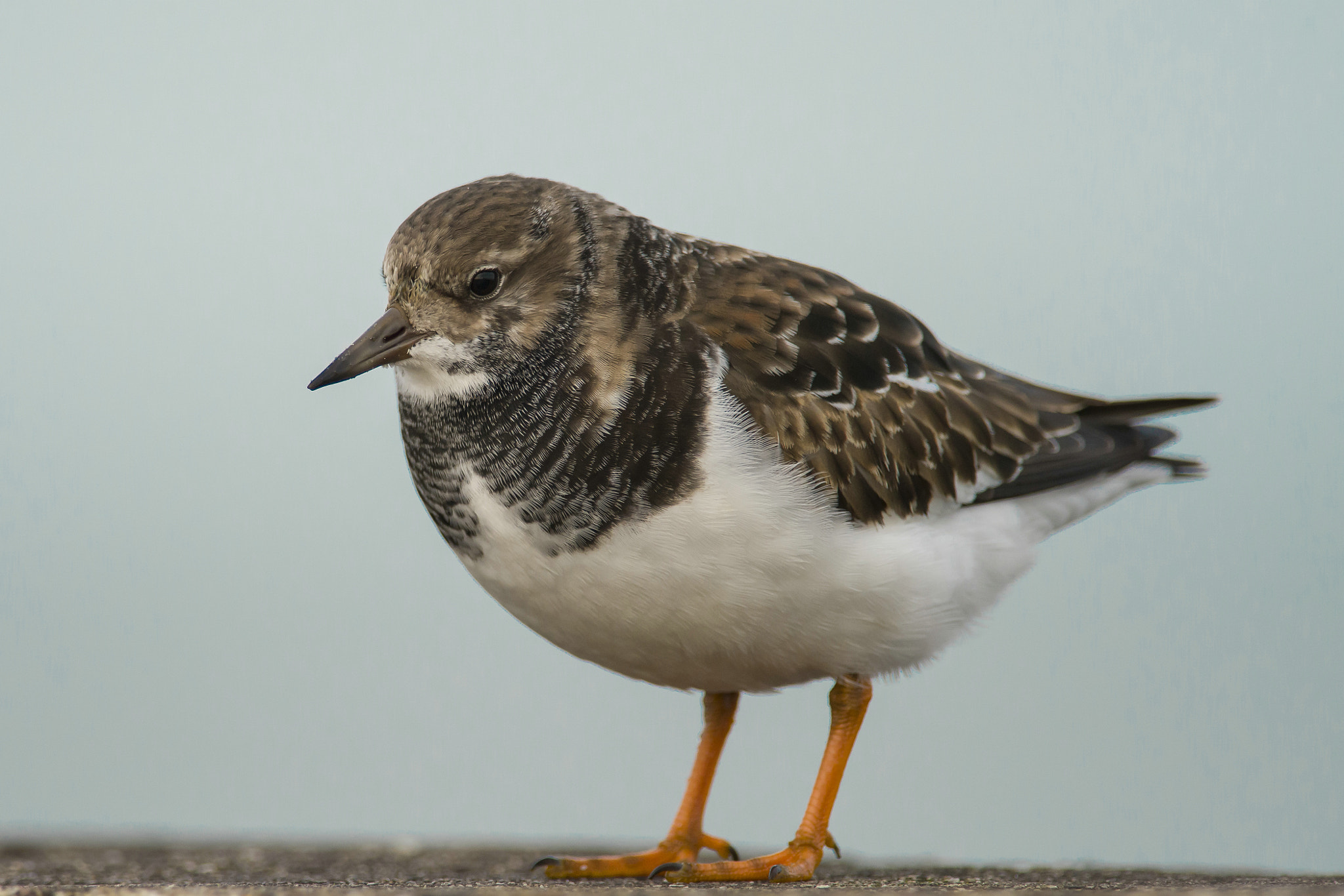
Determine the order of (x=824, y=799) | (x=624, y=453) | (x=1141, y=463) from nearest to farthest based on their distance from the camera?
1. (x=624, y=453)
2. (x=824, y=799)
3. (x=1141, y=463)

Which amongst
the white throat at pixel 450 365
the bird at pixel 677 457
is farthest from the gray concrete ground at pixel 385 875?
the white throat at pixel 450 365

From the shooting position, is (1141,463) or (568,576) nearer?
(568,576)

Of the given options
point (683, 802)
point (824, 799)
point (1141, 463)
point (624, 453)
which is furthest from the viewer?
point (1141, 463)

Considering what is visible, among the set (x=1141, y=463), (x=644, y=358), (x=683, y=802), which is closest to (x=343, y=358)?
(x=644, y=358)

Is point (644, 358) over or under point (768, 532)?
over

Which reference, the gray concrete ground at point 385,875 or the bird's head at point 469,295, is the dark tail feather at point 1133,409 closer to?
the gray concrete ground at point 385,875

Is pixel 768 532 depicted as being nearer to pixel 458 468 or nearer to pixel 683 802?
pixel 458 468

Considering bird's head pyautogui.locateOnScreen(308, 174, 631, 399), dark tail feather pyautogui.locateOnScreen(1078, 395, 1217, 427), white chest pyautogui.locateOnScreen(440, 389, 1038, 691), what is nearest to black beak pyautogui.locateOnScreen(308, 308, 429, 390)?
bird's head pyautogui.locateOnScreen(308, 174, 631, 399)

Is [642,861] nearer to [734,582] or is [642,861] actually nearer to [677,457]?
[734,582]
